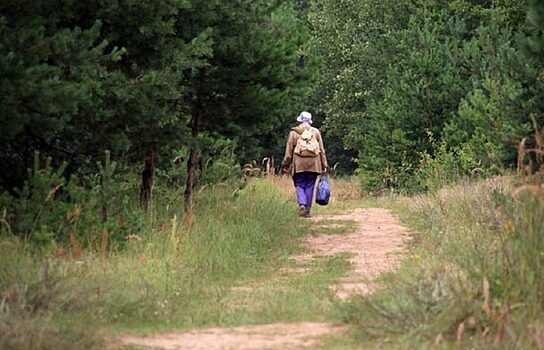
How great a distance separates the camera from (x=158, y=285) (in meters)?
9.01

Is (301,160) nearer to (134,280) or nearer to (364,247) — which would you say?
(364,247)

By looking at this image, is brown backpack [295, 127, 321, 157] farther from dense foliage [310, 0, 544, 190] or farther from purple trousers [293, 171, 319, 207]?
dense foliage [310, 0, 544, 190]

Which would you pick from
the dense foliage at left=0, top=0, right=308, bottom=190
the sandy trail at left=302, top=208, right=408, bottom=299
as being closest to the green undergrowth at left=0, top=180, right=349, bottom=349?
the sandy trail at left=302, top=208, right=408, bottom=299

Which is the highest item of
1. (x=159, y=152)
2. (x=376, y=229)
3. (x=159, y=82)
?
(x=159, y=82)

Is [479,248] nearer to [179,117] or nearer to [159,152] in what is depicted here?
[159,152]

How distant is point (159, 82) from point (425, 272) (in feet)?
15.9

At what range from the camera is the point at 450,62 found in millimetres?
28078

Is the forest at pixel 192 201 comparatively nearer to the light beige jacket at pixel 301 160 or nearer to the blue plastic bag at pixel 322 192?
the light beige jacket at pixel 301 160

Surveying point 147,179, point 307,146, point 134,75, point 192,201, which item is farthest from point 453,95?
point 134,75

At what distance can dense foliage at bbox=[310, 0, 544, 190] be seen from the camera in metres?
14.1

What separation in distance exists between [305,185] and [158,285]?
831 cm

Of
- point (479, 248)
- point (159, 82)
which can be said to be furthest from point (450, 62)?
point (479, 248)

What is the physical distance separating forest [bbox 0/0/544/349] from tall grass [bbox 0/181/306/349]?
2 centimetres

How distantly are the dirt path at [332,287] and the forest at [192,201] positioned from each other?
22 cm
